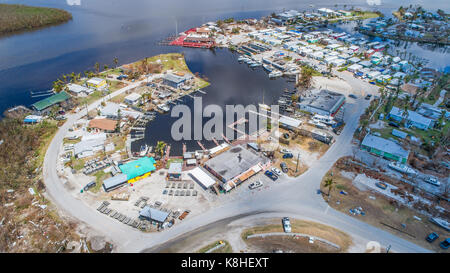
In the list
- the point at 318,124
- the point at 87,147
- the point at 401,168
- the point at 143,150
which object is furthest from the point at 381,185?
the point at 87,147

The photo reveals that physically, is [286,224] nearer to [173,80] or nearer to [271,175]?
[271,175]

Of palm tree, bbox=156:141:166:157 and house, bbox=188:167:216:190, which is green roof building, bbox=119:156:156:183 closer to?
palm tree, bbox=156:141:166:157

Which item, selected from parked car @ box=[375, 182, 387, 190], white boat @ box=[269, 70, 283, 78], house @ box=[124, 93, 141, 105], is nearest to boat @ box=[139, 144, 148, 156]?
house @ box=[124, 93, 141, 105]

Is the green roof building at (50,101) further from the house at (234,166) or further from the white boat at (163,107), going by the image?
the house at (234,166)

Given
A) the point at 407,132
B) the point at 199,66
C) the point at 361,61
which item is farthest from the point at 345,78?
the point at 199,66

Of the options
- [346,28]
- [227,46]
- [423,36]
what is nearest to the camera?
[227,46]

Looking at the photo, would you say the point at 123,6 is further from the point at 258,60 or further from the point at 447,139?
the point at 447,139
